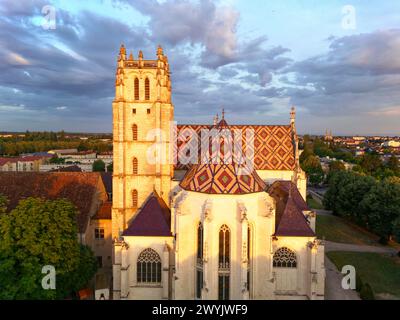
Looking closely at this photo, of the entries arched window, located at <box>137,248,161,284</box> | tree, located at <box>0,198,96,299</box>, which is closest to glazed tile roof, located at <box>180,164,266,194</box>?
arched window, located at <box>137,248,161,284</box>

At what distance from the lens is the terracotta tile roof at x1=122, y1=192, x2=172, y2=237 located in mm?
23656

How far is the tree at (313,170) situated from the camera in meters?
84.1

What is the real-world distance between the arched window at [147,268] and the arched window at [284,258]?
9.14m

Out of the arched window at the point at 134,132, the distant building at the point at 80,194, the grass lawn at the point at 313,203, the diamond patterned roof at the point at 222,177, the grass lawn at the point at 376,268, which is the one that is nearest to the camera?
the diamond patterned roof at the point at 222,177

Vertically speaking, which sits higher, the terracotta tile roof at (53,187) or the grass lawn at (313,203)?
the terracotta tile roof at (53,187)

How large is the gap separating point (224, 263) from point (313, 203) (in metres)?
48.1

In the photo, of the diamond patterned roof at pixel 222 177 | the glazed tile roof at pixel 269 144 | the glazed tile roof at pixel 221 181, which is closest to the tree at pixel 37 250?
the diamond patterned roof at pixel 222 177

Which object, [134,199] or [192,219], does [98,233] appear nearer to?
[134,199]

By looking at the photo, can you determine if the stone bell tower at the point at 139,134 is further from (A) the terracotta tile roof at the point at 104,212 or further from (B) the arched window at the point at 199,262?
(B) the arched window at the point at 199,262

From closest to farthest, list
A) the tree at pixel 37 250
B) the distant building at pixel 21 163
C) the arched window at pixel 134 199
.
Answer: the tree at pixel 37 250 → the arched window at pixel 134 199 → the distant building at pixel 21 163

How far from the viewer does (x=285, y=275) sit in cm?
2314

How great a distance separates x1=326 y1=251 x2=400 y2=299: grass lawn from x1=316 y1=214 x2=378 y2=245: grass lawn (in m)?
4.73

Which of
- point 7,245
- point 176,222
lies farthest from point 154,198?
point 7,245
